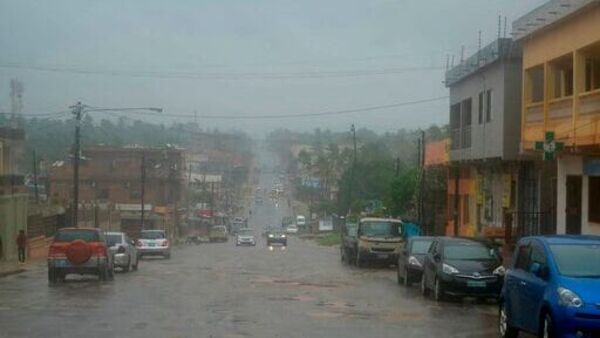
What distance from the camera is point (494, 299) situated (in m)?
25.9

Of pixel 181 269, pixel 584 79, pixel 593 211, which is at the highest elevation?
pixel 584 79

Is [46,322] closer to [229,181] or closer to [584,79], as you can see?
[584,79]

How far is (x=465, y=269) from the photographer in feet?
83.2

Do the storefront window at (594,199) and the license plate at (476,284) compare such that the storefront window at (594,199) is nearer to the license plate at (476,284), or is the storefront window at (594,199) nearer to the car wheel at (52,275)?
the license plate at (476,284)

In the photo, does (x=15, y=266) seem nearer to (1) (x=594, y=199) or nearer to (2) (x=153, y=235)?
(2) (x=153, y=235)

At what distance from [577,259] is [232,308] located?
30.1 ft

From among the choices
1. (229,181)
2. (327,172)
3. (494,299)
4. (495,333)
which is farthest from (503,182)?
(229,181)

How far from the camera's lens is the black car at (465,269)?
25125 mm

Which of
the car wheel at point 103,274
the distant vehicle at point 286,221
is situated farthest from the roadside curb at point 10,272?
the distant vehicle at point 286,221

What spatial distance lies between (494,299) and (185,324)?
9941mm

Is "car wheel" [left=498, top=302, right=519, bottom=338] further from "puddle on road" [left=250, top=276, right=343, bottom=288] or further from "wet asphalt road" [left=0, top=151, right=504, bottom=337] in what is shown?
"puddle on road" [left=250, top=276, right=343, bottom=288]

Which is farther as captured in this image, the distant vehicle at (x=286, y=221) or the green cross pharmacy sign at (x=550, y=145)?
the distant vehicle at (x=286, y=221)

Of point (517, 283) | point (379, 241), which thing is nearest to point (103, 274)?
point (379, 241)

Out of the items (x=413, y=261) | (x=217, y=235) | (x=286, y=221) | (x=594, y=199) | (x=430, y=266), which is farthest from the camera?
(x=286, y=221)
